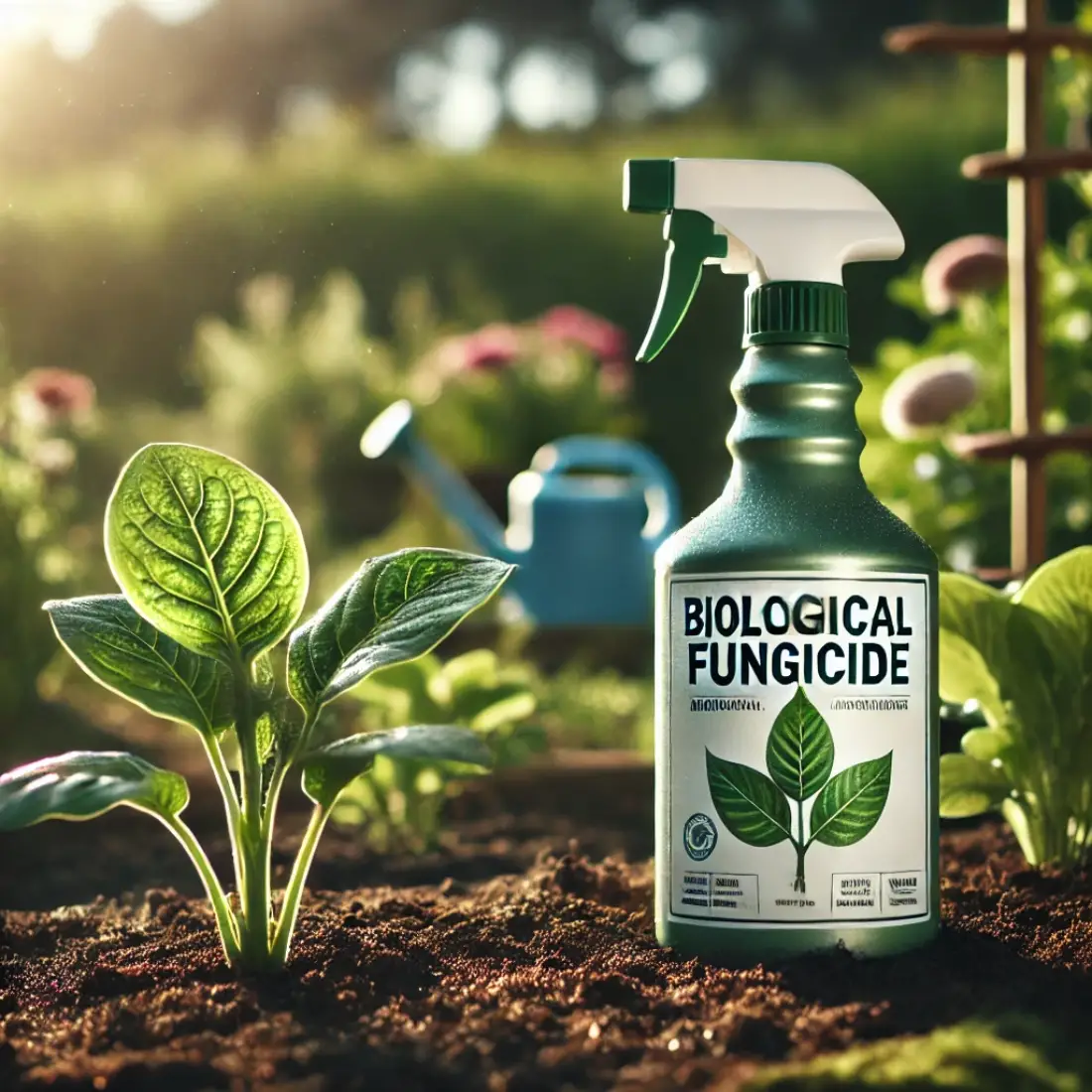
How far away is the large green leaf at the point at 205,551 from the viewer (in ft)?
4.14

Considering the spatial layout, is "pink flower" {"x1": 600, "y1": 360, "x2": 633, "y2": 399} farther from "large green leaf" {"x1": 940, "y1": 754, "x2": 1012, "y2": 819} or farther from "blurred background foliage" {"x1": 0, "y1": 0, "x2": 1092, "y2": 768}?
"large green leaf" {"x1": 940, "y1": 754, "x2": 1012, "y2": 819}

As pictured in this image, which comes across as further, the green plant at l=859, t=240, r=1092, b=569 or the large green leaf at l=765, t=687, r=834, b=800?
the green plant at l=859, t=240, r=1092, b=569

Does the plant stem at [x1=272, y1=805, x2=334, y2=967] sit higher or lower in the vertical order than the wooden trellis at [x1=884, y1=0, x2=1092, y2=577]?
lower

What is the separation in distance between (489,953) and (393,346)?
6150 millimetres

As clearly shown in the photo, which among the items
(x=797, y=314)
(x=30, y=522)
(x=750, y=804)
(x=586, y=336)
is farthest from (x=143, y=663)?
(x=586, y=336)

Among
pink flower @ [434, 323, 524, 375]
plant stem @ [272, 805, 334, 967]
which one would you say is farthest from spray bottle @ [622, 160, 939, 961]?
pink flower @ [434, 323, 524, 375]

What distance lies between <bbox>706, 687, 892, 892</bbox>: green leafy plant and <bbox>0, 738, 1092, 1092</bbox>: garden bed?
0.35 ft

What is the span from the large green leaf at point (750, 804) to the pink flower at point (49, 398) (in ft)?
10.1

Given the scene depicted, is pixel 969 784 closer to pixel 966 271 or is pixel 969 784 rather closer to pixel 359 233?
pixel 966 271

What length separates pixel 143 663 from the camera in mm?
1306

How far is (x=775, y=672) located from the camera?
1.28 metres

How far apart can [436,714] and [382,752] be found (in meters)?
0.98

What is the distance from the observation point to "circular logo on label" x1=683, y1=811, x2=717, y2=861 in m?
1.30

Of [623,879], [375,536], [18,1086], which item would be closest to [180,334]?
[375,536]
